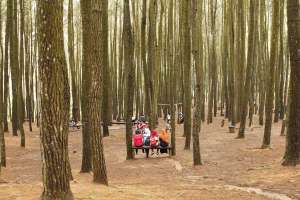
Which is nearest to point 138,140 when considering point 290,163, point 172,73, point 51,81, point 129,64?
point 129,64

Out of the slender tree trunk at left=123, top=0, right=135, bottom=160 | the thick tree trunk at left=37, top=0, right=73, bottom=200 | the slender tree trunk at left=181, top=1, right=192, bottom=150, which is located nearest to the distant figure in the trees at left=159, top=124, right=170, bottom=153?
the slender tree trunk at left=123, top=0, right=135, bottom=160

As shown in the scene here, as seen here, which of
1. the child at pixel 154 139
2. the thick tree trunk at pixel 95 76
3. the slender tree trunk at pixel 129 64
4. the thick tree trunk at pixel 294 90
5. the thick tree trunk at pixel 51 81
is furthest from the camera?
the child at pixel 154 139

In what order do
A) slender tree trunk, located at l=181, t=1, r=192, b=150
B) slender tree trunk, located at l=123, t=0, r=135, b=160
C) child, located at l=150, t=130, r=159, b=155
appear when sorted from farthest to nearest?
slender tree trunk, located at l=181, t=1, r=192, b=150
child, located at l=150, t=130, r=159, b=155
slender tree trunk, located at l=123, t=0, r=135, b=160

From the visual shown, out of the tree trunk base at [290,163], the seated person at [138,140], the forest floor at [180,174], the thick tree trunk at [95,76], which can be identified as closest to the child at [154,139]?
the seated person at [138,140]

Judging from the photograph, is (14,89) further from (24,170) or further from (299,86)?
(299,86)

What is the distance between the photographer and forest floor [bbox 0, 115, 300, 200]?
7656mm

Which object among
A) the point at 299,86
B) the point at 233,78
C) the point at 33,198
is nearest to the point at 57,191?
the point at 33,198

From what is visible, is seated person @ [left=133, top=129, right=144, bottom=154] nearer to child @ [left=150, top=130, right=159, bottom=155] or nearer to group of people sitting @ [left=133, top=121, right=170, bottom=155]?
group of people sitting @ [left=133, top=121, right=170, bottom=155]

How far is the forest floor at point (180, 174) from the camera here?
7.66 m

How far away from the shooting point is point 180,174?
11.1 metres

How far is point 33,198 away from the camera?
20.8 ft

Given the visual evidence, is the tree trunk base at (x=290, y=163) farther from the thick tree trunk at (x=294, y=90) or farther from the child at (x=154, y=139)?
the child at (x=154, y=139)

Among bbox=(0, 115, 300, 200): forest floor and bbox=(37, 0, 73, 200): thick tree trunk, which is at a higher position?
bbox=(37, 0, 73, 200): thick tree trunk

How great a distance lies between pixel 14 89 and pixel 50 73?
1296 cm
